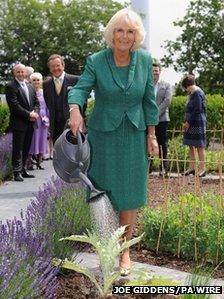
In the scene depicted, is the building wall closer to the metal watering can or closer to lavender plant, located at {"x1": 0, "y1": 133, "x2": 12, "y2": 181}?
lavender plant, located at {"x1": 0, "y1": 133, "x2": 12, "y2": 181}

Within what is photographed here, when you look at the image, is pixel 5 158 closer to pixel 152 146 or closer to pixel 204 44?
pixel 152 146

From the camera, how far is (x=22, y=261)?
3424 mm

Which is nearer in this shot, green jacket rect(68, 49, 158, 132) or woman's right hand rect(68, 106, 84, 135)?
woman's right hand rect(68, 106, 84, 135)

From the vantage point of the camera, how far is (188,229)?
505cm

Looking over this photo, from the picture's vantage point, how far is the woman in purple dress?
36.9 feet

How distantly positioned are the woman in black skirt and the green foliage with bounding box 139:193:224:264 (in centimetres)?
481

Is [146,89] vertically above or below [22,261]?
above

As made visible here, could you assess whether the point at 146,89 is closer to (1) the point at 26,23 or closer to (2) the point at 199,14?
(2) the point at 199,14

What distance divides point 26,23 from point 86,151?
54.2 metres

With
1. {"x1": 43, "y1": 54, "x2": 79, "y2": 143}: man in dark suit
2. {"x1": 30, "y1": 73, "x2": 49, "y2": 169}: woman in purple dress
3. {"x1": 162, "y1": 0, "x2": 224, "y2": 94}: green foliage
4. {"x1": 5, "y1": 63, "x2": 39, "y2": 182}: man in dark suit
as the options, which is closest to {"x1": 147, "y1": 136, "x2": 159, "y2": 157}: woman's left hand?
{"x1": 43, "y1": 54, "x2": 79, "y2": 143}: man in dark suit

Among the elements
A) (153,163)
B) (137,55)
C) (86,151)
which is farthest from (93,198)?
(153,163)

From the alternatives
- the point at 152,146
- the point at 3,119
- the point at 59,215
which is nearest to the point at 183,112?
the point at 3,119

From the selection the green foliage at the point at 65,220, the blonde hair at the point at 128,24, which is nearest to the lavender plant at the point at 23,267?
the green foliage at the point at 65,220

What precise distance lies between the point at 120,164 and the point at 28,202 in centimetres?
347
